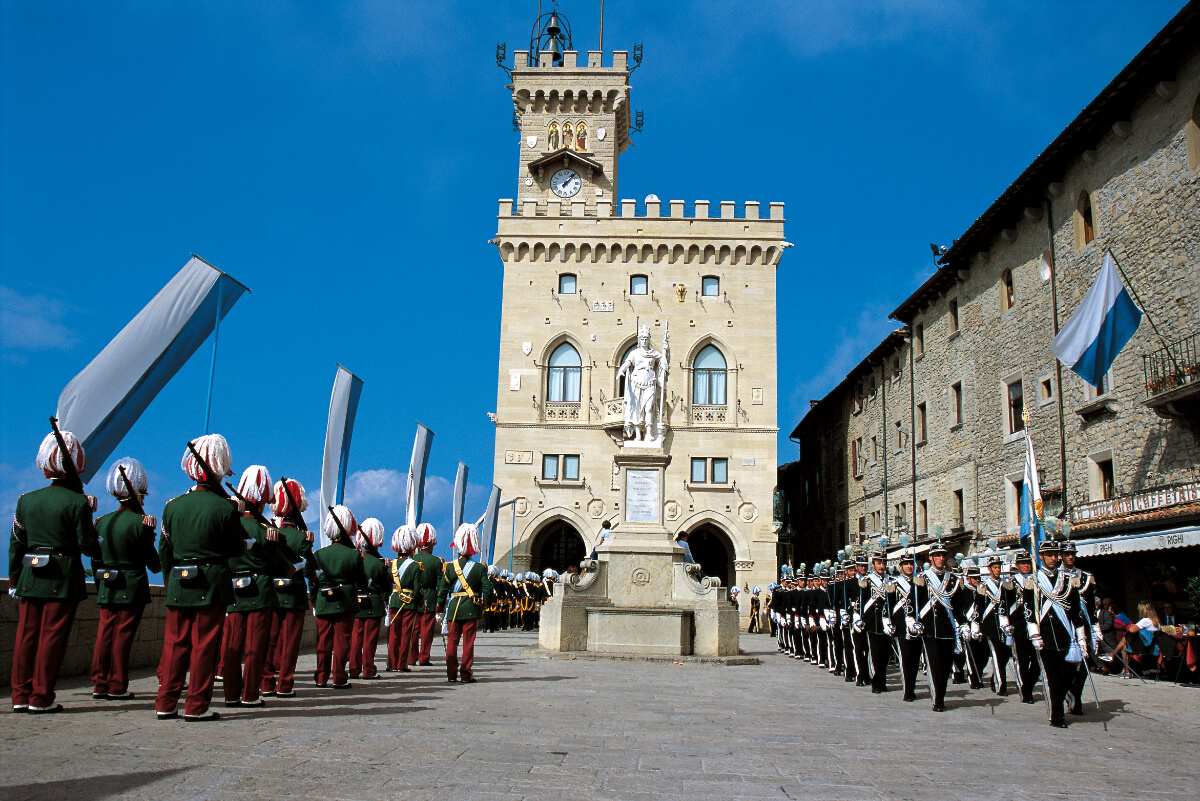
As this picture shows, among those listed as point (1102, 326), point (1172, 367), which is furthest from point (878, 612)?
point (1172, 367)

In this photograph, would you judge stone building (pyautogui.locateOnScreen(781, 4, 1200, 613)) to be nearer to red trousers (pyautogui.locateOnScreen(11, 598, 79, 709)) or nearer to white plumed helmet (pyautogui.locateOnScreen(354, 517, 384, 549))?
white plumed helmet (pyautogui.locateOnScreen(354, 517, 384, 549))

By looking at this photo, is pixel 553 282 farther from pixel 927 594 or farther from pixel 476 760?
pixel 476 760

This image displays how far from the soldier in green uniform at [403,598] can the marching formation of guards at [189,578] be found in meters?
1.89

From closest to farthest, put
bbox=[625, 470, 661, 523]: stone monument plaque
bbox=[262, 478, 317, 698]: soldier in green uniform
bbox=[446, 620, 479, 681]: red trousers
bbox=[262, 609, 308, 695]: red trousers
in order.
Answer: bbox=[262, 478, 317, 698]: soldier in green uniform < bbox=[262, 609, 308, 695]: red trousers < bbox=[446, 620, 479, 681]: red trousers < bbox=[625, 470, 661, 523]: stone monument plaque

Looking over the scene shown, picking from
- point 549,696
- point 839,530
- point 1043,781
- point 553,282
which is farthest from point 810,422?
point 1043,781

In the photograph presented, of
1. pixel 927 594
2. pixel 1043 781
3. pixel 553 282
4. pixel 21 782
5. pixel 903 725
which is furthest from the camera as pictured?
pixel 553 282

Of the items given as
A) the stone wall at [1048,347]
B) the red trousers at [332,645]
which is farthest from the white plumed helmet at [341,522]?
the stone wall at [1048,347]

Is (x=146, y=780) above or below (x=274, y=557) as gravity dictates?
below

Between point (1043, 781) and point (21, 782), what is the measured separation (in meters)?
5.91

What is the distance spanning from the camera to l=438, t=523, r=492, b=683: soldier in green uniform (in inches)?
462

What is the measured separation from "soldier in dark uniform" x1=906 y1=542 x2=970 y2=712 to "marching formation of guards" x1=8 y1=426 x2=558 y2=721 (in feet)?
21.1

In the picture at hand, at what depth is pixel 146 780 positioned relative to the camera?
507 centimetres

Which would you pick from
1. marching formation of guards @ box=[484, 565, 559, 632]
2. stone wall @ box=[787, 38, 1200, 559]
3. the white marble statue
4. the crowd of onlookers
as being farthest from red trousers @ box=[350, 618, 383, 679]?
marching formation of guards @ box=[484, 565, 559, 632]

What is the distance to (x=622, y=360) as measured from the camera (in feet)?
134
